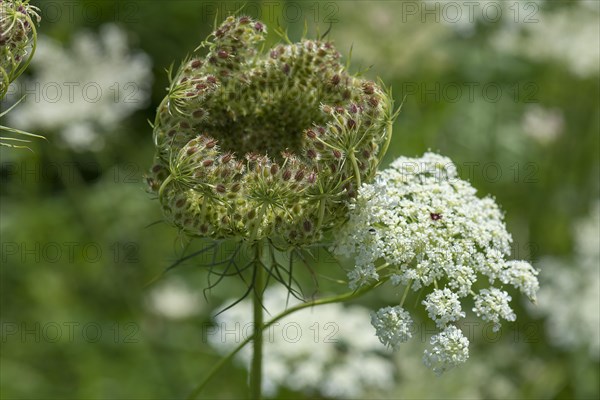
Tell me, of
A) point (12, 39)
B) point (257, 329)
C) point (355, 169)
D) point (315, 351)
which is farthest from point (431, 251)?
point (315, 351)

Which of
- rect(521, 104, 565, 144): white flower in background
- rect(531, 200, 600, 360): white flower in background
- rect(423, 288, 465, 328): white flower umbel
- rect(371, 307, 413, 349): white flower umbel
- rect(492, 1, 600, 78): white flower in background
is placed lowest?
rect(371, 307, 413, 349): white flower umbel

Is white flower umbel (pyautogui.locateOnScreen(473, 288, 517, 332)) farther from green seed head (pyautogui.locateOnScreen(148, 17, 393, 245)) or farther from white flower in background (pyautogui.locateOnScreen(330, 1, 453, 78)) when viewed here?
white flower in background (pyautogui.locateOnScreen(330, 1, 453, 78))

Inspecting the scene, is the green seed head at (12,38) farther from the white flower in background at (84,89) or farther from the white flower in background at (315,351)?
the white flower in background at (84,89)

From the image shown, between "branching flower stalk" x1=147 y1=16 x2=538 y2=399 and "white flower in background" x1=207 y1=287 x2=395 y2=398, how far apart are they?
2066mm

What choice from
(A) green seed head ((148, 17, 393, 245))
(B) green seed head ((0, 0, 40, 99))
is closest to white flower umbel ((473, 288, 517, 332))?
(A) green seed head ((148, 17, 393, 245))

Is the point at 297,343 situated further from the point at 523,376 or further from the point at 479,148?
the point at 479,148

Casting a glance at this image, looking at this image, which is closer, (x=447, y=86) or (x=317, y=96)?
(x=317, y=96)

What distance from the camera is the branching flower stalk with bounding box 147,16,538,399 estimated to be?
124 inches

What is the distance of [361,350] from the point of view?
5.92m

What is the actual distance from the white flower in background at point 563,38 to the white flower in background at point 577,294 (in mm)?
1431

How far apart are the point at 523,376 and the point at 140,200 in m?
4.02

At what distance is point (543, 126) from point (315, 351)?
3567mm

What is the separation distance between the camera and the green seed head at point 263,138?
3.13 metres

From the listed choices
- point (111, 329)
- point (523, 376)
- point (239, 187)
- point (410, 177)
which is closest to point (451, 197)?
point (410, 177)
